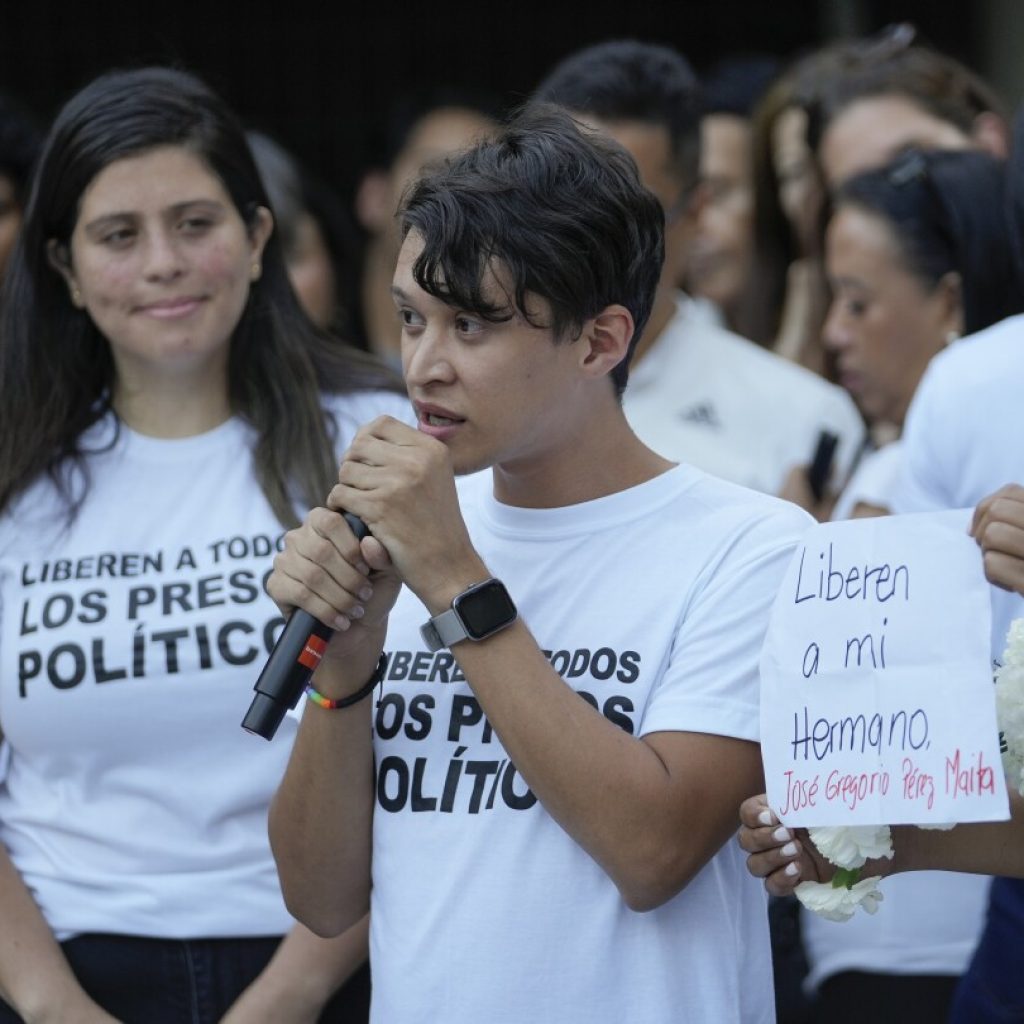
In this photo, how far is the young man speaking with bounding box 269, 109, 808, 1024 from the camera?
2135 millimetres

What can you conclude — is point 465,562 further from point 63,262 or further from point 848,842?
point 63,262

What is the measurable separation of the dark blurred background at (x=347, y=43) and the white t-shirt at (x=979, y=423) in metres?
4.87

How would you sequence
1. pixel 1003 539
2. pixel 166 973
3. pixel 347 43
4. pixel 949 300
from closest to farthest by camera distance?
pixel 1003 539, pixel 166 973, pixel 949 300, pixel 347 43

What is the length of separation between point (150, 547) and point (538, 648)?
97 centimetres

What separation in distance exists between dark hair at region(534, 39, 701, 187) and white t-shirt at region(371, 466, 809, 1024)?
1.93 m

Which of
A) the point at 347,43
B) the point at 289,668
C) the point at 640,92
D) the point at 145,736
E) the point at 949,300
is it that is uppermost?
the point at 347,43

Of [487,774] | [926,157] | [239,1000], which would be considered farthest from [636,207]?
[926,157]

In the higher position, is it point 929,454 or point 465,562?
point 929,454

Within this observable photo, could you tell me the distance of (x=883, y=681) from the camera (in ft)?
6.72

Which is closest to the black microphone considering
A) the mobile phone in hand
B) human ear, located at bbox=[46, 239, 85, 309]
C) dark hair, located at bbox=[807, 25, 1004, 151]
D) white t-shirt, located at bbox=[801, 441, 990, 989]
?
human ear, located at bbox=[46, 239, 85, 309]

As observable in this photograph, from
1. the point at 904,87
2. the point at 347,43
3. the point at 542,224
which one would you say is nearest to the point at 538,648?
the point at 542,224

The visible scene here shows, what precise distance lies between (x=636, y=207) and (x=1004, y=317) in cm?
148

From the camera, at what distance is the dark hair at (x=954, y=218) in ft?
11.6

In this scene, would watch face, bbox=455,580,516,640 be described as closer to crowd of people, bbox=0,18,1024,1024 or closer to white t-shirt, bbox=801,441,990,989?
crowd of people, bbox=0,18,1024,1024
